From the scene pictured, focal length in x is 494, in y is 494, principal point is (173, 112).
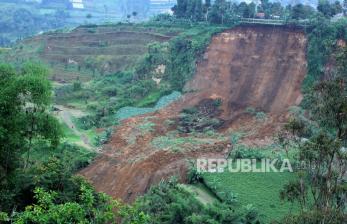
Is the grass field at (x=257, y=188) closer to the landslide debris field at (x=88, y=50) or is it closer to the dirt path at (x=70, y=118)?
the dirt path at (x=70, y=118)

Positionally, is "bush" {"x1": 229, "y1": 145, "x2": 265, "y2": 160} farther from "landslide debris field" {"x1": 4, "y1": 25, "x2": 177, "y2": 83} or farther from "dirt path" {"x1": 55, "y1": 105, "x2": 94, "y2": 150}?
"landslide debris field" {"x1": 4, "y1": 25, "x2": 177, "y2": 83}

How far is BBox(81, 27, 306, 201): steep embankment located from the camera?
75.3 ft

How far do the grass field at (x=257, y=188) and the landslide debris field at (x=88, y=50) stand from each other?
2684cm

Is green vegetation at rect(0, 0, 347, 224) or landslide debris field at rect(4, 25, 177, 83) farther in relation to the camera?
landslide debris field at rect(4, 25, 177, 83)

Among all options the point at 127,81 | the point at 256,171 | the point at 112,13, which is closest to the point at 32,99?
the point at 256,171

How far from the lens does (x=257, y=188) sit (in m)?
19.3

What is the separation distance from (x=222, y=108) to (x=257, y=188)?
42.3ft

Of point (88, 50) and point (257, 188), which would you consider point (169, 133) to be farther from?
point (88, 50)

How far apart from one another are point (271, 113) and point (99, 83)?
56.6 ft

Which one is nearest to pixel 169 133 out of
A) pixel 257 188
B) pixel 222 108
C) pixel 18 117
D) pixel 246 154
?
pixel 222 108

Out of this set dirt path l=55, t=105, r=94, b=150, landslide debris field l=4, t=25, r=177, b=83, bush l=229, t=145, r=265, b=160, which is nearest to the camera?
bush l=229, t=145, r=265, b=160

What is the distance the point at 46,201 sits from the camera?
1006 cm

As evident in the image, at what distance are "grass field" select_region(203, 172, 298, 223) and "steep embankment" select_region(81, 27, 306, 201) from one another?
74.7 inches

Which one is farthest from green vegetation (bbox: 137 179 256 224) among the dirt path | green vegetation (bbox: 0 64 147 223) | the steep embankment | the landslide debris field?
the landslide debris field
